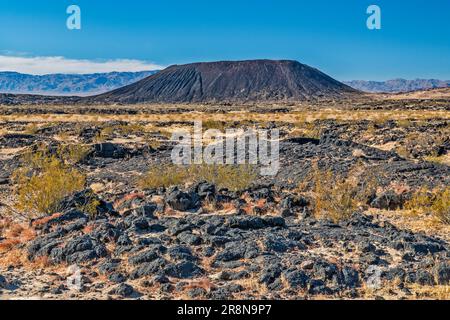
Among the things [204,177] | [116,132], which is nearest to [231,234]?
[204,177]

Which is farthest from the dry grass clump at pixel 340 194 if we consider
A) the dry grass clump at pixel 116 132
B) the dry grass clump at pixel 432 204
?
the dry grass clump at pixel 116 132

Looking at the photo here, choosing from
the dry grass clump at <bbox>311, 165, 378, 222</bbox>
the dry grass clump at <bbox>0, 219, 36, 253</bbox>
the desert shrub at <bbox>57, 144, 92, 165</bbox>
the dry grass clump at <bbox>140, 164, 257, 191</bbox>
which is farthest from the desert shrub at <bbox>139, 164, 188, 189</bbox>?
the desert shrub at <bbox>57, 144, 92, 165</bbox>

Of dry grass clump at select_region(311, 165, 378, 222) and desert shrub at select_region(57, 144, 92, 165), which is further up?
desert shrub at select_region(57, 144, 92, 165)

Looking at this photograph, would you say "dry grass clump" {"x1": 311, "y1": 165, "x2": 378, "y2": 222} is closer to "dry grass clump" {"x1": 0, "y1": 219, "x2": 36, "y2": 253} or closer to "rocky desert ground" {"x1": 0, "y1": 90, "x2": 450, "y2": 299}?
"rocky desert ground" {"x1": 0, "y1": 90, "x2": 450, "y2": 299}

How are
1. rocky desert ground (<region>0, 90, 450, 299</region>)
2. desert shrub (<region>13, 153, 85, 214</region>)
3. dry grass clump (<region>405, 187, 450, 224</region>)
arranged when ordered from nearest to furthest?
rocky desert ground (<region>0, 90, 450, 299</region>)
dry grass clump (<region>405, 187, 450, 224</region>)
desert shrub (<region>13, 153, 85, 214</region>)

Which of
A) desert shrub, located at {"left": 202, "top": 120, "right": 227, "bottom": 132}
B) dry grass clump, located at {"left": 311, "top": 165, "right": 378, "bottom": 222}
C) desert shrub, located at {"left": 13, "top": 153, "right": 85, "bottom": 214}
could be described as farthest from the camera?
desert shrub, located at {"left": 202, "top": 120, "right": 227, "bottom": 132}

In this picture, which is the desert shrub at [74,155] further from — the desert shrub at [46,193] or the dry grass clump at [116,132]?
the desert shrub at [46,193]

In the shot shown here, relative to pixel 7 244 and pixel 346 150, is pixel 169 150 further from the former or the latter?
pixel 7 244
